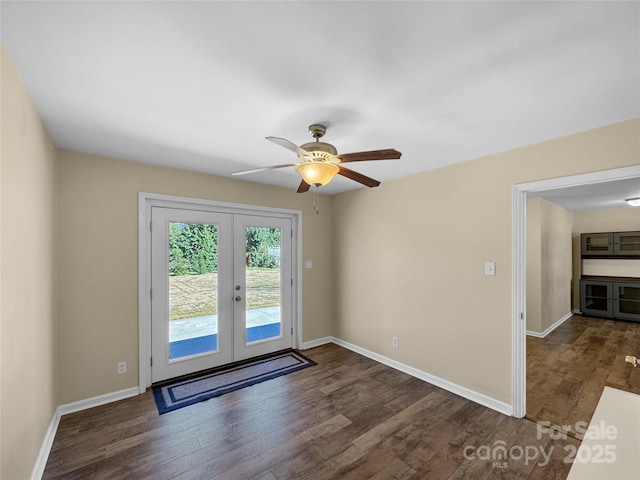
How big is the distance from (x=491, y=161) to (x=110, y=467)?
3983 millimetres

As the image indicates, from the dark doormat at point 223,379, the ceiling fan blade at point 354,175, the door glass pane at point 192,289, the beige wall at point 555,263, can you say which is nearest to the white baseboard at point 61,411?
the dark doormat at point 223,379

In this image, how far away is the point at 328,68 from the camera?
1.47 m

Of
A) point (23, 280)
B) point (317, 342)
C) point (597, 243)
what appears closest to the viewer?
point (23, 280)

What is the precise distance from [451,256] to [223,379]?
293 cm

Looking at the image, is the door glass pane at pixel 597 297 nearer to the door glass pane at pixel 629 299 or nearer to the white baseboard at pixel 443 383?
the door glass pane at pixel 629 299

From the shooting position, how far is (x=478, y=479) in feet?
6.18

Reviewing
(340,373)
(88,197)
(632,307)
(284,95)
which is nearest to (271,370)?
(340,373)

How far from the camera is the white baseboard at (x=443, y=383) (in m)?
2.66

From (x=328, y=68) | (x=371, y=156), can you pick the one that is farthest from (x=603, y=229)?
(x=328, y=68)

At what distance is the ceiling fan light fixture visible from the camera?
6.17ft

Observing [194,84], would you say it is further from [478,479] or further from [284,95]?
[478,479]

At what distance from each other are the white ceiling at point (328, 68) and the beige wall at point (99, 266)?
1.70 feet

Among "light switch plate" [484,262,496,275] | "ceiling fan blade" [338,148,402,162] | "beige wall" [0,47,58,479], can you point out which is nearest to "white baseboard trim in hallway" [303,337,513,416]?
"light switch plate" [484,262,496,275]

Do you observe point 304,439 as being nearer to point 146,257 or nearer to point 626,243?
point 146,257
